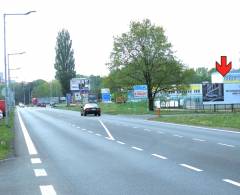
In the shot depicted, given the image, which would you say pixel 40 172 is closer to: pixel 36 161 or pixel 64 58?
pixel 36 161

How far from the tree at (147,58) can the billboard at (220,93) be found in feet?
37.3

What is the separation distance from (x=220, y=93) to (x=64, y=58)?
69173mm

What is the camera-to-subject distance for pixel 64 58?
126 m

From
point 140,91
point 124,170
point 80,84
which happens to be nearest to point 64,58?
point 80,84

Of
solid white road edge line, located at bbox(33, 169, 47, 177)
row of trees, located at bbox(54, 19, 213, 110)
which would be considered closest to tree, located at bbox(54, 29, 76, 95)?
row of trees, located at bbox(54, 19, 213, 110)

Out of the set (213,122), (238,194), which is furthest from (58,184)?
(213,122)

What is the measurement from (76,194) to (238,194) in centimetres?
265

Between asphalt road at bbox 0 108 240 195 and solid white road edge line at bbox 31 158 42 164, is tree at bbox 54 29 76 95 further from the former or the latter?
solid white road edge line at bbox 31 158 42 164

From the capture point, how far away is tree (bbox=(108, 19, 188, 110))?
71.6 metres

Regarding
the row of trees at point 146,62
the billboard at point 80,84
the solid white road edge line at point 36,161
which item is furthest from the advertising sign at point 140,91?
the billboard at point 80,84

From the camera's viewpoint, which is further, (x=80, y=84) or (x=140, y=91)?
(x=80, y=84)

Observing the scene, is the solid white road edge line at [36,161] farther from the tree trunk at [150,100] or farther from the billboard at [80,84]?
the billboard at [80,84]

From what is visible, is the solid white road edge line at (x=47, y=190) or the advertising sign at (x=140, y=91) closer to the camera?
the solid white road edge line at (x=47, y=190)

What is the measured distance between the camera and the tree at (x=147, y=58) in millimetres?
71625
